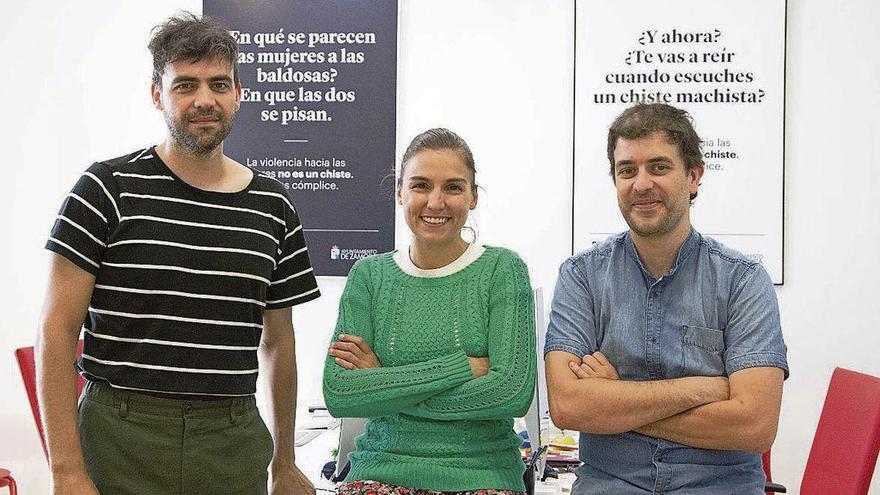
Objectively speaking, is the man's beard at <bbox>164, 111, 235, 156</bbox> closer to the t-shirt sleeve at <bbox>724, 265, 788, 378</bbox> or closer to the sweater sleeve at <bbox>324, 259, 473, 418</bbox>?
the sweater sleeve at <bbox>324, 259, 473, 418</bbox>

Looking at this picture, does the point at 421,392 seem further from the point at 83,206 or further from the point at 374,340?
the point at 83,206

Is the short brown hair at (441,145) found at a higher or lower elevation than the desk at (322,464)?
higher

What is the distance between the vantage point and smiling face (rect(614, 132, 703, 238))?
216 cm

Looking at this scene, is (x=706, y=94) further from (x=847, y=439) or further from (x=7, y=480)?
(x=7, y=480)

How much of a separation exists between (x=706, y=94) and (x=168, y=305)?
293 cm

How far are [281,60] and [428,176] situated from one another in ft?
7.88

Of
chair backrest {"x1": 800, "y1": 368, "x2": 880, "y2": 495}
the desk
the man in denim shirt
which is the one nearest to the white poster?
chair backrest {"x1": 800, "y1": 368, "x2": 880, "y2": 495}

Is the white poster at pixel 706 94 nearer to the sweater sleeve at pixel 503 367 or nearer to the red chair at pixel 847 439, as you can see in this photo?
the red chair at pixel 847 439

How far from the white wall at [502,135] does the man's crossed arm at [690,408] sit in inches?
84.4

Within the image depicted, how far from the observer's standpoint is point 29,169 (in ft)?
14.7

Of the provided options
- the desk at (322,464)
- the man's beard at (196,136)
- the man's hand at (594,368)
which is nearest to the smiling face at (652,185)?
the man's hand at (594,368)

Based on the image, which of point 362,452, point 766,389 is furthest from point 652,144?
point 362,452

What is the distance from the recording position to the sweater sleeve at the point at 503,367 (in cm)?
205

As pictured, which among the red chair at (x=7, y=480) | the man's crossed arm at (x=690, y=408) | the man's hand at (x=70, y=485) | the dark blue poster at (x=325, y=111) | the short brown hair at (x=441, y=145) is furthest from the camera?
the dark blue poster at (x=325, y=111)
